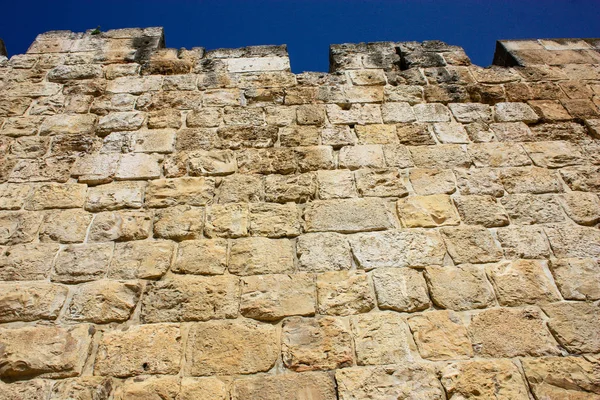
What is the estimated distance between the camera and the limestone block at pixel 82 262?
7.32 feet

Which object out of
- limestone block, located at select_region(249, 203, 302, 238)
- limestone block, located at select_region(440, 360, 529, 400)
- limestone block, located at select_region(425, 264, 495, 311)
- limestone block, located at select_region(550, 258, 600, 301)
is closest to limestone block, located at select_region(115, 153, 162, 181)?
limestone block, located at select_region(249, 203, 302, 238)

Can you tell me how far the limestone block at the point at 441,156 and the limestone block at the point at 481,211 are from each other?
0.33 m

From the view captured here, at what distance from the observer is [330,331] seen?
2023 mm

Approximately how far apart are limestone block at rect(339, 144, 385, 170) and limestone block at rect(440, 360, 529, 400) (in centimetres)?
143

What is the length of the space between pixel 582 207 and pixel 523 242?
0.59 metres

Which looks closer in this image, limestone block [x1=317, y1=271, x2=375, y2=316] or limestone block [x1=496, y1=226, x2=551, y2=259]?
limestone block [x1=317, y1=271, x2=375, y2=316]

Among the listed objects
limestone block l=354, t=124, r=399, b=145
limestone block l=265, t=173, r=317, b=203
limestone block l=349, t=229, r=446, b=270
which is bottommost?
limestone block l=349, t=229, r=446, b=270

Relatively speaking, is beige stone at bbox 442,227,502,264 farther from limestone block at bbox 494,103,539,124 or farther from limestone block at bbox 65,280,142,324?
limestone block at bbox 65,280,142,324

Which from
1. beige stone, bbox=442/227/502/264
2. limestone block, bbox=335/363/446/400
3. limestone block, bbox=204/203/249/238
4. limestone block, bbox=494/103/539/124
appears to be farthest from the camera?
limestone block, bbox=494/103/539/124

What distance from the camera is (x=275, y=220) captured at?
97.1 inches

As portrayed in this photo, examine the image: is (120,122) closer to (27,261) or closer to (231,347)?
(27,261)

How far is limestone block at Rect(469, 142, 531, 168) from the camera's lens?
9.32ft

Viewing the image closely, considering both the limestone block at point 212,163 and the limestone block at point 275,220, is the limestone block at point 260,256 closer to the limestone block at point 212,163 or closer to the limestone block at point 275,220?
the limestone block at point 275,220

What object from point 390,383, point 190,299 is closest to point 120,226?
A: point 190,299
